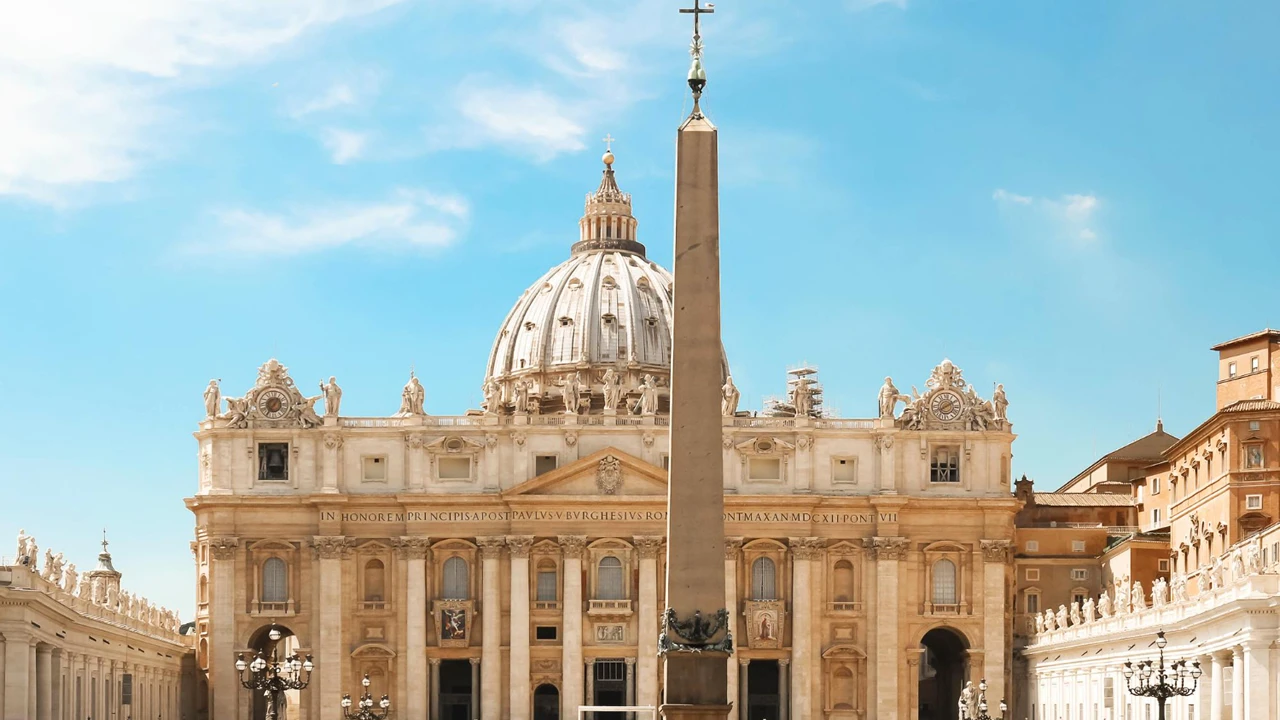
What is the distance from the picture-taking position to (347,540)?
89.9 metres

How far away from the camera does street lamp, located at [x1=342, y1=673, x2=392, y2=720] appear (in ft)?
222

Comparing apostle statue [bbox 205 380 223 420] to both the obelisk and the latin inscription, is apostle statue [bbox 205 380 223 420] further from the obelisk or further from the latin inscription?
the obelisk

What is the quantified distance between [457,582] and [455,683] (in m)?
4.16

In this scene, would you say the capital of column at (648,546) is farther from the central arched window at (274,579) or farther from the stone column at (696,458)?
the stone column at (696,458)

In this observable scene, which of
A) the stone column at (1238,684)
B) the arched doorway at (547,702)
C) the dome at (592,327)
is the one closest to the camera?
the stone column at (1238,684)

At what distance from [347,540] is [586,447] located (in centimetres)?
1046

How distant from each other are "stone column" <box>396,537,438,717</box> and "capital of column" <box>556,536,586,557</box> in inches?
219

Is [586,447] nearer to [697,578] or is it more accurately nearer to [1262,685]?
[1262,685]

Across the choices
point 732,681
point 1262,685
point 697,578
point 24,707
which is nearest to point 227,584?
point 732,681

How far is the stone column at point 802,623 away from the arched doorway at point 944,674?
16.7ft

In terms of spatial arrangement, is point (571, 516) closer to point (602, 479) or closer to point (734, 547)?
point (602, 479)

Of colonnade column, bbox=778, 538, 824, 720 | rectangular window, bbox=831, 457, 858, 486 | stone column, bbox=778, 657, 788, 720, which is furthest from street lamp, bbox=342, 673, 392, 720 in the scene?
rectangular window, bbox=831, 457, 858, 486

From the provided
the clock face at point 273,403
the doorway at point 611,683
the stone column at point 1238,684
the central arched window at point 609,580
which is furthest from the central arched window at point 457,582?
the stone column at point 1238,684

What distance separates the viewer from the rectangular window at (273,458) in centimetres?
9112
